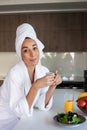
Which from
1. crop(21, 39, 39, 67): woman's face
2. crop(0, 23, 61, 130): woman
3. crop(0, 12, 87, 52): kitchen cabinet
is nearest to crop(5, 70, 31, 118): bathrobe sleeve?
crop(0, 23, 61, 130): woman

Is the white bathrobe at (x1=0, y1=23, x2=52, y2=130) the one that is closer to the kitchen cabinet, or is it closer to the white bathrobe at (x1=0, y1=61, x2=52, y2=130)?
the white bathrobe at (x1=0, y1=61, x2=52, y2=130)

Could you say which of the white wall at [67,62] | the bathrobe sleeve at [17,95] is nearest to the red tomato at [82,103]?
the bathrobe sleeve at [17,95]

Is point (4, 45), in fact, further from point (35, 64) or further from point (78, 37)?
point (35, 64)

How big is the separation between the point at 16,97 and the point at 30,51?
12.6 inches

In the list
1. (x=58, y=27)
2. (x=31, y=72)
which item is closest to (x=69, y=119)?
(x=31, y=72)

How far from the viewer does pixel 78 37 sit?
340 cm

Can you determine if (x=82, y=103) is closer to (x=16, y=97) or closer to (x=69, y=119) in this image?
(x=69, y=119)

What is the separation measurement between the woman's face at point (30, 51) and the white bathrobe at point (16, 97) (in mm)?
80

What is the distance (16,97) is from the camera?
61.7 inches

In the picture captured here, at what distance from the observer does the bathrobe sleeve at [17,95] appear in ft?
5.05

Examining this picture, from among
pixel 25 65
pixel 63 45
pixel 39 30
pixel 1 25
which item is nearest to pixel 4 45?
pixel 1 25

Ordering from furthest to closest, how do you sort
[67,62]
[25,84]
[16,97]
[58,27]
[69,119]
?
[67,62], [58,27], [25,84], [16,97], [69,119]

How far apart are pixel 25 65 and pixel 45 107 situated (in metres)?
0.34

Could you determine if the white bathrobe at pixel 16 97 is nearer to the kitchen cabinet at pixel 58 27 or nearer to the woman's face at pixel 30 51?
the woman's face at pixel 30 51
